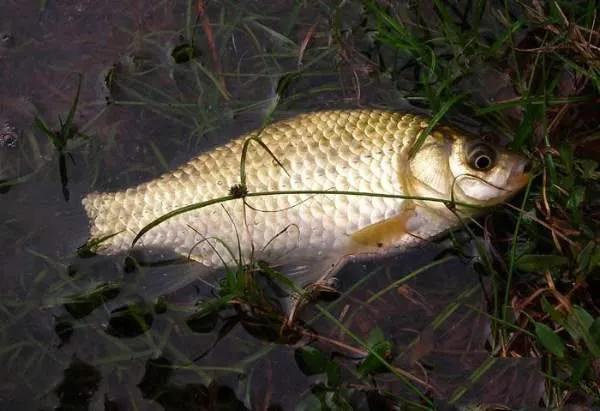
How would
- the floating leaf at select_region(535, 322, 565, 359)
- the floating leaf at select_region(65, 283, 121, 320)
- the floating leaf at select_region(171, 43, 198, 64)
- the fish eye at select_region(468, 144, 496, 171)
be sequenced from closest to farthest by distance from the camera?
the floating leaf at select_region(535, 322, 565, 359) → the fish eye at select_region(468, 144, 496, 171) → the floating leaf at select_region(65, 283, 121, 320) → the floating leaf at select_region(171, 43, 198, 64)

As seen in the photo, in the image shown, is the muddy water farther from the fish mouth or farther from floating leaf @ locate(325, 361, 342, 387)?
the fish mouth

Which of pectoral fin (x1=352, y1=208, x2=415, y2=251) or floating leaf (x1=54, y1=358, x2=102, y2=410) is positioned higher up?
pectoral fin (x1=352, y1=208, x2=415, y2=251)

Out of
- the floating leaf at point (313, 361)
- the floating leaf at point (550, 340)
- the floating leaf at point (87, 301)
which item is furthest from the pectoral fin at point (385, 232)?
the floating leaf at point (87, 301)

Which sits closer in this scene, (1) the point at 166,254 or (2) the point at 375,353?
(2) the point at 375,353

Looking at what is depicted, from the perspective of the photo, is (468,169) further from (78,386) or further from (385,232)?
(78,386)

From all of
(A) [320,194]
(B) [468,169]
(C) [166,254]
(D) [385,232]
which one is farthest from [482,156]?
(C) [166,254]

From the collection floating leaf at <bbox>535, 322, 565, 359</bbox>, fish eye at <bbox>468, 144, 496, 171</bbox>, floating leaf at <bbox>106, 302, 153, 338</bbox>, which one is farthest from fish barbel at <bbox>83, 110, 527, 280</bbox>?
floating leaf at <bbox>535, 322, 565, 359</bbox>
